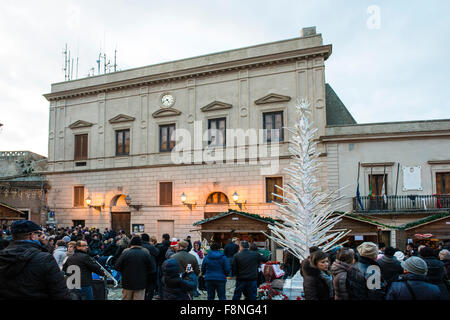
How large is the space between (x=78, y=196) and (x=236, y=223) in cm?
1573

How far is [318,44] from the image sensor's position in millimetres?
23047

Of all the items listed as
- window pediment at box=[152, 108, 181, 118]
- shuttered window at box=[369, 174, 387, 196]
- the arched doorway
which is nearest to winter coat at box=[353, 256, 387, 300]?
shuttered window at box=[369, 174, 387, 196]

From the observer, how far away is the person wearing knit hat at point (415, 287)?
4176 millimetres

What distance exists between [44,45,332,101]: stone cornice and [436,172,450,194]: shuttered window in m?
9.16

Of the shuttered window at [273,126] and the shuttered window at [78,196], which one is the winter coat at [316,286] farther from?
the shuttered window at [78,196]

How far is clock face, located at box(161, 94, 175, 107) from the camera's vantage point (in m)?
26.5

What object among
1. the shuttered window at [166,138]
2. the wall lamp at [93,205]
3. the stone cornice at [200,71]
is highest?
the stone cornice at [200,71]

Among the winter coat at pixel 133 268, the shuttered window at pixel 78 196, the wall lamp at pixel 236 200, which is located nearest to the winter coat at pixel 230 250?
the winter coat at pixel 133 268

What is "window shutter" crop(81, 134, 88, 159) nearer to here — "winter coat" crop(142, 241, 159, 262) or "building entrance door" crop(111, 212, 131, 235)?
"building entrance door" crop(111, 212, 131, 235)

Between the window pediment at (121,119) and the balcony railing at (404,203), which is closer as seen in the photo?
the balcony railing at (404,203)

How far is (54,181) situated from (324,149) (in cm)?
2022

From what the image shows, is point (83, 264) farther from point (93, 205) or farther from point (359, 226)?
point (93, 205)

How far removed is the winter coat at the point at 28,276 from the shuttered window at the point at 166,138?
2233 cm

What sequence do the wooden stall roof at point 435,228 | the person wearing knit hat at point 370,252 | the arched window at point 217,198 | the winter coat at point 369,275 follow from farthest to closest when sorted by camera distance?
the arched window at point 217,198
the wooden stall roof at point 435,228
the person wearing knit hat at point 370,252
the winter coat at point 369,275
